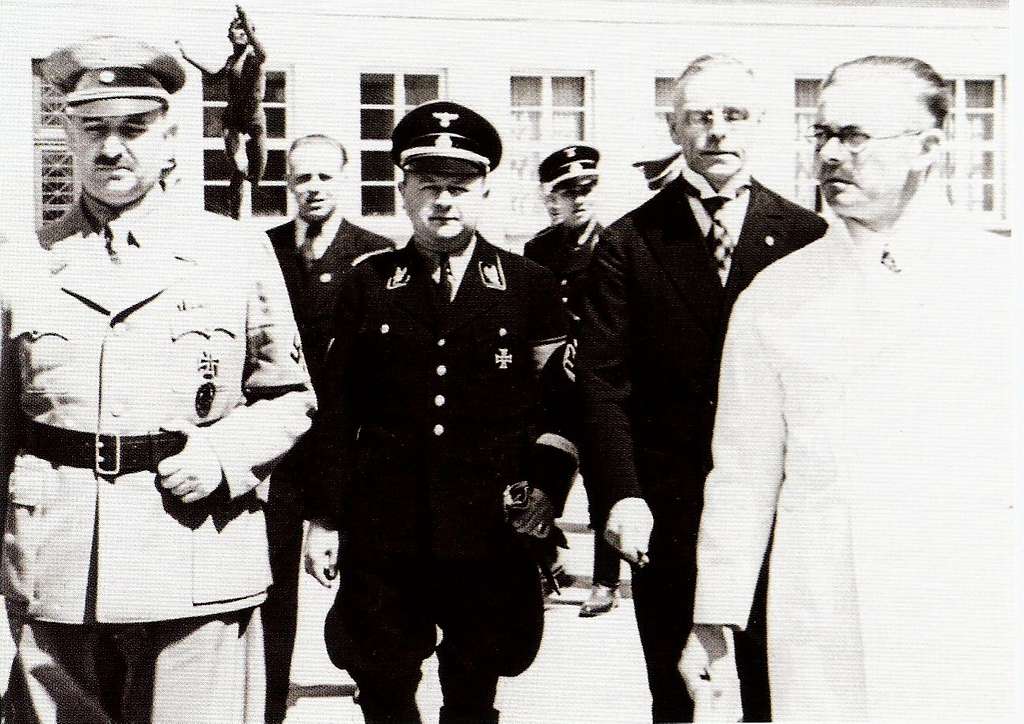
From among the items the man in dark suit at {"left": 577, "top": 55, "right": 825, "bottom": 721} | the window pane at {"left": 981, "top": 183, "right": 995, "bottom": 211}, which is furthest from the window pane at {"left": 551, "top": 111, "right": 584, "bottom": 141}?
the window pane at {"left": 981, "top": 183, "right": 995, "bottom": 211}

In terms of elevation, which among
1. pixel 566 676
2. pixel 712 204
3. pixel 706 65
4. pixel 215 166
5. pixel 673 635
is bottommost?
pixel 566 676

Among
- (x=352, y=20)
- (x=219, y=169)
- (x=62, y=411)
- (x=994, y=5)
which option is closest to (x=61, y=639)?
(x=62, y=411)

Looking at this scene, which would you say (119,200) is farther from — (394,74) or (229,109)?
(394,74)

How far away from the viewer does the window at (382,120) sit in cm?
450

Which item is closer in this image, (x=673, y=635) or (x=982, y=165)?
(x=673, y=635)

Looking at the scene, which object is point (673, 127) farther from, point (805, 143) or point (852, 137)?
point (852, 137)

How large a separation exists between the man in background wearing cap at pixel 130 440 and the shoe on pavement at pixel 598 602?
116 centimetres

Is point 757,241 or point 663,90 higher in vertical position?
point 663,90

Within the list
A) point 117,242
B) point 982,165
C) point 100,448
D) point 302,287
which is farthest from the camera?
point 982,165

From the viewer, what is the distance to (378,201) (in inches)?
177

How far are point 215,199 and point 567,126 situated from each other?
1.30 m

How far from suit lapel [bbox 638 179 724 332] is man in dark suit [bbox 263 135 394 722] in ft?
3.11

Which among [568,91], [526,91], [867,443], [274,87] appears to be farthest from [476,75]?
[867,443]

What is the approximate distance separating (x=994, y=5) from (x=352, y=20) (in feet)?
7.97
